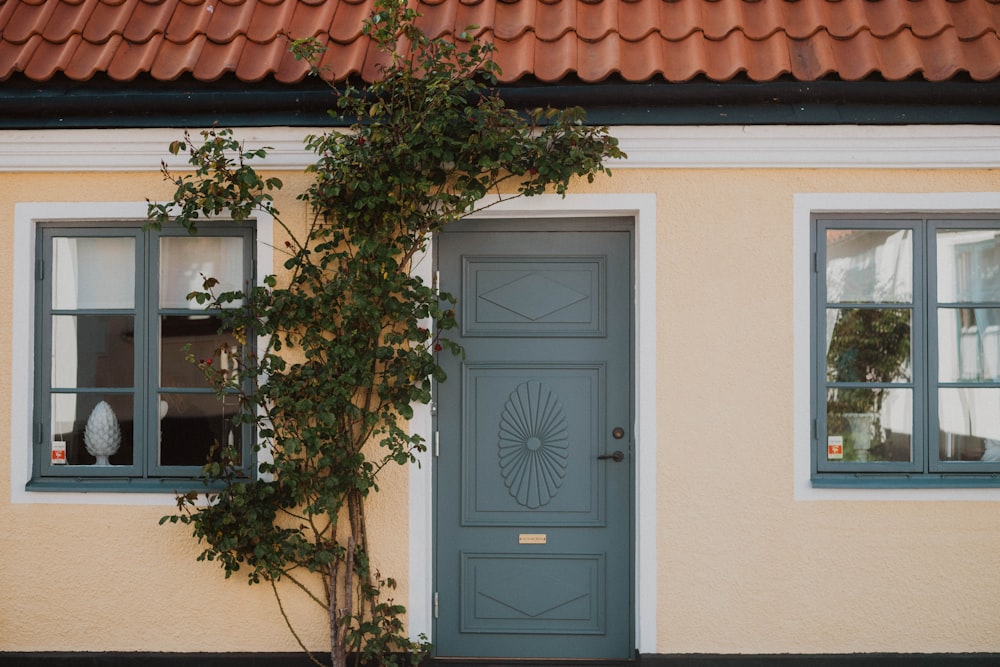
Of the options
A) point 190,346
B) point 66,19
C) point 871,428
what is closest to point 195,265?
point 190,346

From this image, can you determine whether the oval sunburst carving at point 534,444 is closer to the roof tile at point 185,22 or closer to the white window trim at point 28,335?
the white window trim at point 28,335

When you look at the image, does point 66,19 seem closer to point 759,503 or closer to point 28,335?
point 28,335

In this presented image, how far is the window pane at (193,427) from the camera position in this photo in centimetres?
472

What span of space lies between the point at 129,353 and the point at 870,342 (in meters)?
3.97

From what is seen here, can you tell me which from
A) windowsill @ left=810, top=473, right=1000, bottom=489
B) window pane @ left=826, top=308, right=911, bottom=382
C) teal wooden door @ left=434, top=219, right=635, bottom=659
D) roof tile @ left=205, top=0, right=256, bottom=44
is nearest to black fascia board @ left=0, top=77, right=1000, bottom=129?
roof tile @ left=205, top=0, right=256, bottom=44

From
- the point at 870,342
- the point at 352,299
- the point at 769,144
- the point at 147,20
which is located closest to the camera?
the point at 352,299

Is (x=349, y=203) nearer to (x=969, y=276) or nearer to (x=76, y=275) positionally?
(x=76, y=275)

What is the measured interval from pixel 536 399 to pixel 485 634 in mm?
1307

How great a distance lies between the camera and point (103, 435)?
4719mm

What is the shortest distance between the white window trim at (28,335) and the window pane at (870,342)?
9.89ft

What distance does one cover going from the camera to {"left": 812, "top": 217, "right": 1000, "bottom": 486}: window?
456 centimetres

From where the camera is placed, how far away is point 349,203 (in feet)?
14.3

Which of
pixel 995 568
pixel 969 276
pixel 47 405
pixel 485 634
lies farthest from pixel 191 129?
pixel 995 568

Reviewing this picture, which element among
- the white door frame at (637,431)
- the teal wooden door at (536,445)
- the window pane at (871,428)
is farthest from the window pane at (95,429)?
the window pane at (871,428)
